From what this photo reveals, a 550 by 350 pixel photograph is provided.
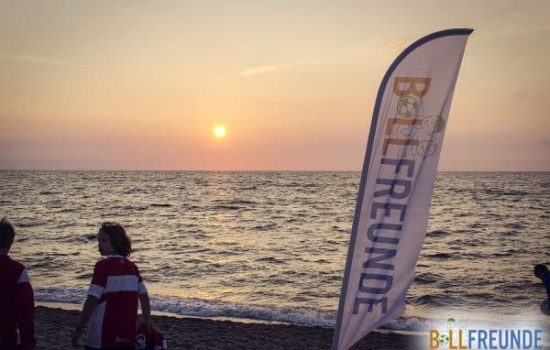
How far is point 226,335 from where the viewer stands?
9.81m

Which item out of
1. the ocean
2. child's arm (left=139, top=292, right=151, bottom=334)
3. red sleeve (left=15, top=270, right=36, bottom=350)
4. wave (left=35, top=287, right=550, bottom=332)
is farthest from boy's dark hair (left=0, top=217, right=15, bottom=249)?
the ocean

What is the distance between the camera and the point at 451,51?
4605mm

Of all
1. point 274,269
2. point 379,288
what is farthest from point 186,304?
point 379,288

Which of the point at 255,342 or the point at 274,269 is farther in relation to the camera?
the point at 274,269

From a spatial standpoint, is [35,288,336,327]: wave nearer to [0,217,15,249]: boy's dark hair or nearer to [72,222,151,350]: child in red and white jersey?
[72,222,151,350]: child in red and white jersey

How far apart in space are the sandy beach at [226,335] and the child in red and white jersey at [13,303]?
5319 millimetres

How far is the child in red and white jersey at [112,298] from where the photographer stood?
3844mm

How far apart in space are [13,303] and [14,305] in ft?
0.06

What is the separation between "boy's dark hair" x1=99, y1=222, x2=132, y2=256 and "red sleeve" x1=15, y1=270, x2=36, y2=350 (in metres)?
0.70

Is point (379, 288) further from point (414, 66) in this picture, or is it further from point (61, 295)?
point (61, 295)

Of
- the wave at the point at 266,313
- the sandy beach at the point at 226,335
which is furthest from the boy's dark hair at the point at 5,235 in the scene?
the wave at the point at 266,313

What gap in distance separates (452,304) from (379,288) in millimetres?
10282

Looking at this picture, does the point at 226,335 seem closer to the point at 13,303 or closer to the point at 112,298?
the point at 112,298

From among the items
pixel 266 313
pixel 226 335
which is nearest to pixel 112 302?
pixel 226 335
